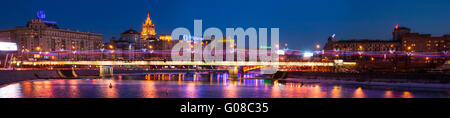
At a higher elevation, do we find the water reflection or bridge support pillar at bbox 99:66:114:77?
bridge support pillar at bbox 99:66:114:77

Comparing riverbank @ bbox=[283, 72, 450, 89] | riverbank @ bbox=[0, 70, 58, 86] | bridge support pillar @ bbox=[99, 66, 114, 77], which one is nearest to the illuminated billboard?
riverbank @ bbox=[0, 70, 58, 86]

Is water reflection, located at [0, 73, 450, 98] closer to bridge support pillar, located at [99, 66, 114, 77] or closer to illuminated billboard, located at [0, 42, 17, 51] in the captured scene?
illuminated billboard, located at [0, 42, 17, 51]

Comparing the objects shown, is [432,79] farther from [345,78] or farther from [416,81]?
[345,78]

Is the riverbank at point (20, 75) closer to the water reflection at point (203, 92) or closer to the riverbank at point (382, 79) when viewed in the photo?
the water reflection at point (203, 92)

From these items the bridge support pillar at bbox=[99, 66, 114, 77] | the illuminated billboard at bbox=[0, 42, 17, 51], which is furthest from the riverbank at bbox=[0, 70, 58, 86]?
the bridge support pillar at bbox=[99, 66, 114, 77]

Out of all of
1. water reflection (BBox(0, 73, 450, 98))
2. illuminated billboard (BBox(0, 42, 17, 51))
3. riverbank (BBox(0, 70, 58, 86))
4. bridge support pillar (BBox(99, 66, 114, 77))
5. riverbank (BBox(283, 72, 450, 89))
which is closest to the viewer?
water reflection (BBox(0, 73, 450, 98))

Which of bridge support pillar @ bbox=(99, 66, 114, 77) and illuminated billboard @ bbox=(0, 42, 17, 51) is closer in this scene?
illuminated billboard @ bbox=(0, 42, 17, 51)

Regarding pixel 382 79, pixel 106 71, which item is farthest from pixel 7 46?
pixel 382 79

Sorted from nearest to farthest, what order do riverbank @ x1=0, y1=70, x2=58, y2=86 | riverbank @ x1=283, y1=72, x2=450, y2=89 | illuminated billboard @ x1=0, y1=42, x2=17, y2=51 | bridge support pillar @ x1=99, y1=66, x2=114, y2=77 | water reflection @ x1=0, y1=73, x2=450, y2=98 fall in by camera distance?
water reflection @ x1=0, y1=73, x2=450, y2=98, riverbank @ x1=283, y1=72, x2=450, y2=89, riverbank @ x1=0, y1=70, x2=58, y2=86, illuminated billboard @ x1=0, y1=42, x2=17, y2=51, bridge support pillar @ x1=99, y1=66, x2=114, y2=77

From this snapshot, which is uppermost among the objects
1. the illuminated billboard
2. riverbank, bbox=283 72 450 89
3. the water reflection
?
the illuminated billboard
